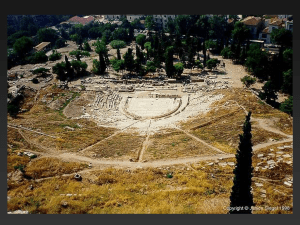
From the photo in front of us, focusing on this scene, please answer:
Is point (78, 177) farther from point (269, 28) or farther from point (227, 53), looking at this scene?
point (269, 28)

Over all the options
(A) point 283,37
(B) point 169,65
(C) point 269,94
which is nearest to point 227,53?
(A) point 283,37

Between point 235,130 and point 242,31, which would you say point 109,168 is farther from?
point 242,31

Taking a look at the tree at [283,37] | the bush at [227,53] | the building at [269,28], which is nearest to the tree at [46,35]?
the bush at [227,53]

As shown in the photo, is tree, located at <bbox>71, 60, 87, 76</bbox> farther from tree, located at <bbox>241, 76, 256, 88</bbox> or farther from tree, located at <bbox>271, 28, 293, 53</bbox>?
tree, located at <bbox>271, 28, 293, 53</bbox>

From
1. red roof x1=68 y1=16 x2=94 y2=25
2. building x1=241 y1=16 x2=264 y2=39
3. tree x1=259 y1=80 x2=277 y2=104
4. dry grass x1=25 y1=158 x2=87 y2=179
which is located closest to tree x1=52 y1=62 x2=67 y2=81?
dry grass x1=25 y1=158 x2=87 y2=179

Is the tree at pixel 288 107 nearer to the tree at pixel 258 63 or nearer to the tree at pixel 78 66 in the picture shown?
the tree at pixel 258 63

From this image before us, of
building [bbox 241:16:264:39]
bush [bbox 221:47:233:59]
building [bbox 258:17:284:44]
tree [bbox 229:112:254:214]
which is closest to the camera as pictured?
tree [bbox 229:112:254:214]
